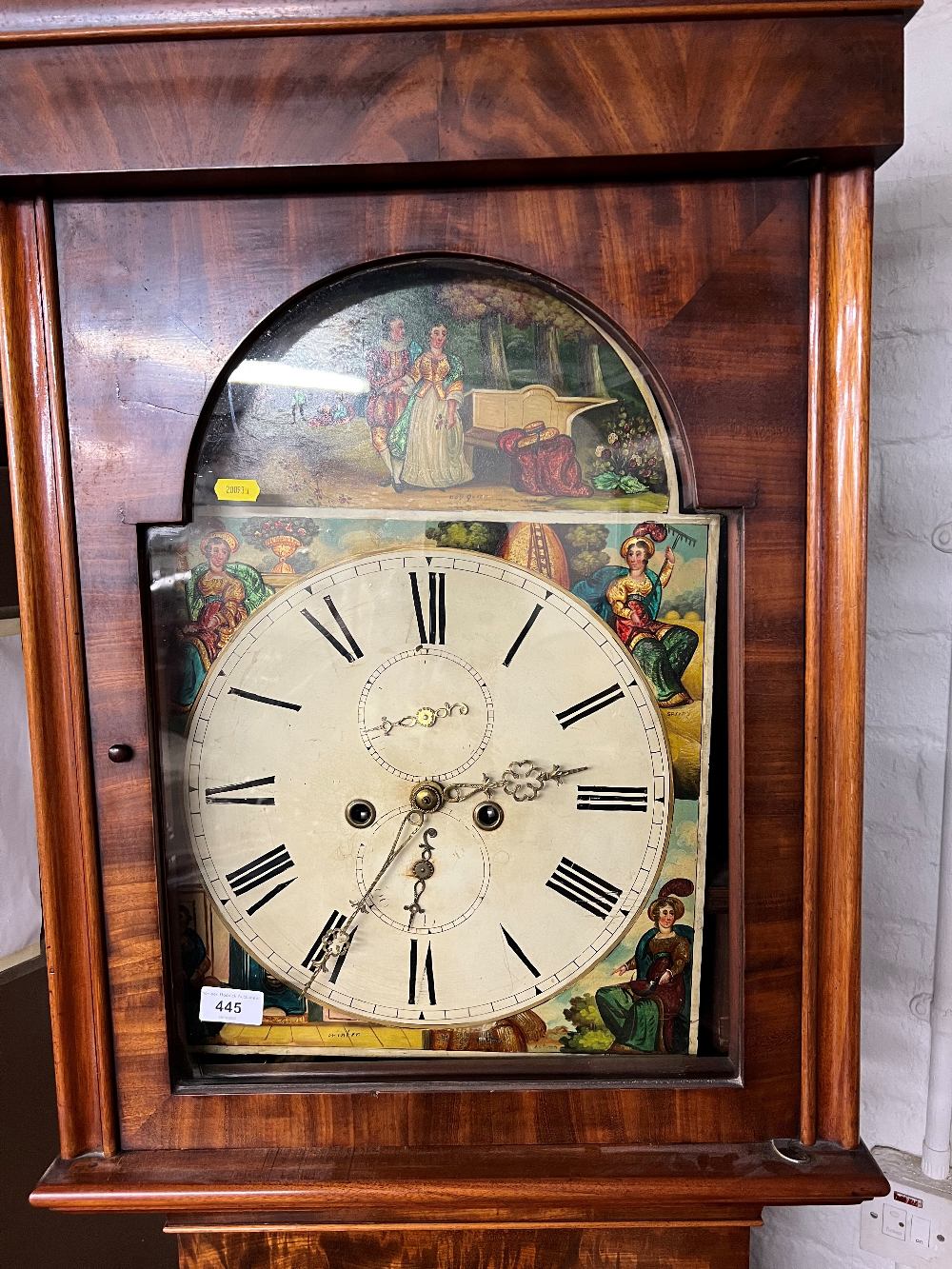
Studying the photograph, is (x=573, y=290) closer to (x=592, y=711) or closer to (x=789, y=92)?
(x=789, y=92)

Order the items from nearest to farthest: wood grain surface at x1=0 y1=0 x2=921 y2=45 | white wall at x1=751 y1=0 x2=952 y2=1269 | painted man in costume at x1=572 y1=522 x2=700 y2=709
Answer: wood grain surface at x1=0 y1=0 x2=921 y2=45 → painted man in costume at x1=572 y1=522 x2=700 y2=709 → white wall at x1=751 y1=0 x2=952 y2=1269

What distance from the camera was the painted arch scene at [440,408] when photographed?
29.9 inches

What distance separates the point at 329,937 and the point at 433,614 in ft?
0.87

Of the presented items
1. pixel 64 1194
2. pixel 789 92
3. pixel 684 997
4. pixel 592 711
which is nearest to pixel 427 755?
pixel 592 711

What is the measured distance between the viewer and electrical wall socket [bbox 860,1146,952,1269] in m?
0.99

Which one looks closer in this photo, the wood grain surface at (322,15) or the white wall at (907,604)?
the wood grain surface at (322,15)

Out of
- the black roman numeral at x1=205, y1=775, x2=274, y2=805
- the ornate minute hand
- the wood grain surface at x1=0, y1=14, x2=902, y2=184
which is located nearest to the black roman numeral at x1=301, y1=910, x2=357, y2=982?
the ornate minute hand

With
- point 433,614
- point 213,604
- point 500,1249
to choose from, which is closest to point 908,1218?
point 500,1249

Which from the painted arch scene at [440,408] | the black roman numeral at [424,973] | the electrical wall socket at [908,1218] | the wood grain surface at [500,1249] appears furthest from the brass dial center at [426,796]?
the electrical wall socket at [908,1218]

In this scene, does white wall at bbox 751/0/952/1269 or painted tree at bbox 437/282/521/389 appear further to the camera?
white wall at bbox 751/0/952/1269

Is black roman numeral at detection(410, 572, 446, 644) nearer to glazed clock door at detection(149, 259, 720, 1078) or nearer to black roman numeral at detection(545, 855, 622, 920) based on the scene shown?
glazed clock door at detection(149, 259, 720, 1078)

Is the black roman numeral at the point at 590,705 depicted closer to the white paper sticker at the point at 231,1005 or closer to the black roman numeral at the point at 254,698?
the black roman numeral at the point at 254,698

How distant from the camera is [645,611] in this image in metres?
0.78

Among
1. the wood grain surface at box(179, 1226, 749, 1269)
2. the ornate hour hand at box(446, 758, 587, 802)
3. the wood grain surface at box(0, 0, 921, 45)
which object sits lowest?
the wood grain surface at box(179, 1226, 749, 1269)
